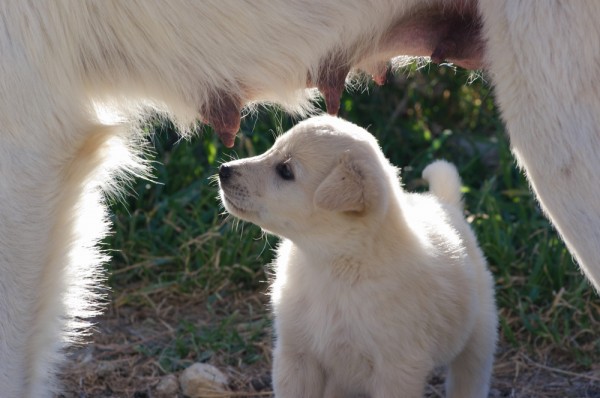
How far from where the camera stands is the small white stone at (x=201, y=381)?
4125 millimetres

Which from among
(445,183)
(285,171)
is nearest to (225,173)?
(285,171)

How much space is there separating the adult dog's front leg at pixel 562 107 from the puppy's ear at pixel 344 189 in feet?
1.84

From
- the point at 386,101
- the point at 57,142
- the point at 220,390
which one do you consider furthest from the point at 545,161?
the point at 386,101

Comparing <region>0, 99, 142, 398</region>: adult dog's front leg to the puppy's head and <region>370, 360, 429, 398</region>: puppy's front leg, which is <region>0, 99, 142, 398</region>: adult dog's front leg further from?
<region>370, 360, 429, 398</region>: puppy's front leg

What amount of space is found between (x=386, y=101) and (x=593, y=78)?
3231 mm

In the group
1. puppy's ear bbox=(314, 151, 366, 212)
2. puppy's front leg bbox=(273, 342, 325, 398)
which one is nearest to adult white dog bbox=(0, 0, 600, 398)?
puppy's ear bbox=(314, 151, 366, 212)

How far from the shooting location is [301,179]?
136 inches

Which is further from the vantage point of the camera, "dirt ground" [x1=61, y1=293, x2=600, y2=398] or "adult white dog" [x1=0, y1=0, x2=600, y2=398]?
"dirt ground" [x1=61, y1=293, x2=600, y2=398]

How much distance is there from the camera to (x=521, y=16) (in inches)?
114

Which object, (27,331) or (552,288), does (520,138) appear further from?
(552,288)

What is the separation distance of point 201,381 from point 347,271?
0.96 meters

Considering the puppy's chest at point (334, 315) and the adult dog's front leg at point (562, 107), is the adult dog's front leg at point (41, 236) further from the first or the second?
the adult dog's front leg at point (562, 107)

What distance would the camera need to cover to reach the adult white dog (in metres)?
2.86

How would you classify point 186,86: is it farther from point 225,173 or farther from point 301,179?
point 301,179
